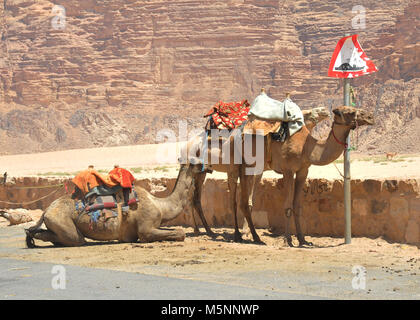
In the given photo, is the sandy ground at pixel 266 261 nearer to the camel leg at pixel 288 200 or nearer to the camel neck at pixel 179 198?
the camel leg at pixel 288 200

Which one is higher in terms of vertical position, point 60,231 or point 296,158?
point 296,158

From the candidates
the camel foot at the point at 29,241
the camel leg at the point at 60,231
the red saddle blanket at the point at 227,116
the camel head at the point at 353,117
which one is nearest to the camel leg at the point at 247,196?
the red saddle blanket at the point at 227,116

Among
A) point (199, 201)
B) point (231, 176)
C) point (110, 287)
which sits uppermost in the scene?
point (231, 176)

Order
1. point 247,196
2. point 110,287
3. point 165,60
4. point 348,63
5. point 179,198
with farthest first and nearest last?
point 165,60 < point 247,196 < point 179,198 < point 348,63 < point 110,287

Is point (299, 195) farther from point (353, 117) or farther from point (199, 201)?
point (199, 201)

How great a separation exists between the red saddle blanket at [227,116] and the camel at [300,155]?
0.95 metres

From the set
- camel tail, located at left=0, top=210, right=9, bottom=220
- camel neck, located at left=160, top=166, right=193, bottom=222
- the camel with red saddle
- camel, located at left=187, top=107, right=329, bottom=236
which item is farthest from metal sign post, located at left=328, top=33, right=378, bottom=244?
camel tail, located at left=0, top=210, right=9, bottom=220

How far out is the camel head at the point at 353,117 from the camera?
10734 mm

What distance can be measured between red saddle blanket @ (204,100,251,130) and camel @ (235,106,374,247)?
0.95 m

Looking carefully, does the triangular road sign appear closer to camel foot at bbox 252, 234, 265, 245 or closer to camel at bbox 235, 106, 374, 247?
camel at bbox 235, 106, 374, 247

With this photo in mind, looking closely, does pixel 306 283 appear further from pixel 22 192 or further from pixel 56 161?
pixel 56 161

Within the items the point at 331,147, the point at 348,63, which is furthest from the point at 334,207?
the point at 348,63

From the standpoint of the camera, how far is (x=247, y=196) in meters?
12.1

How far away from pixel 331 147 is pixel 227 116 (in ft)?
8.01
